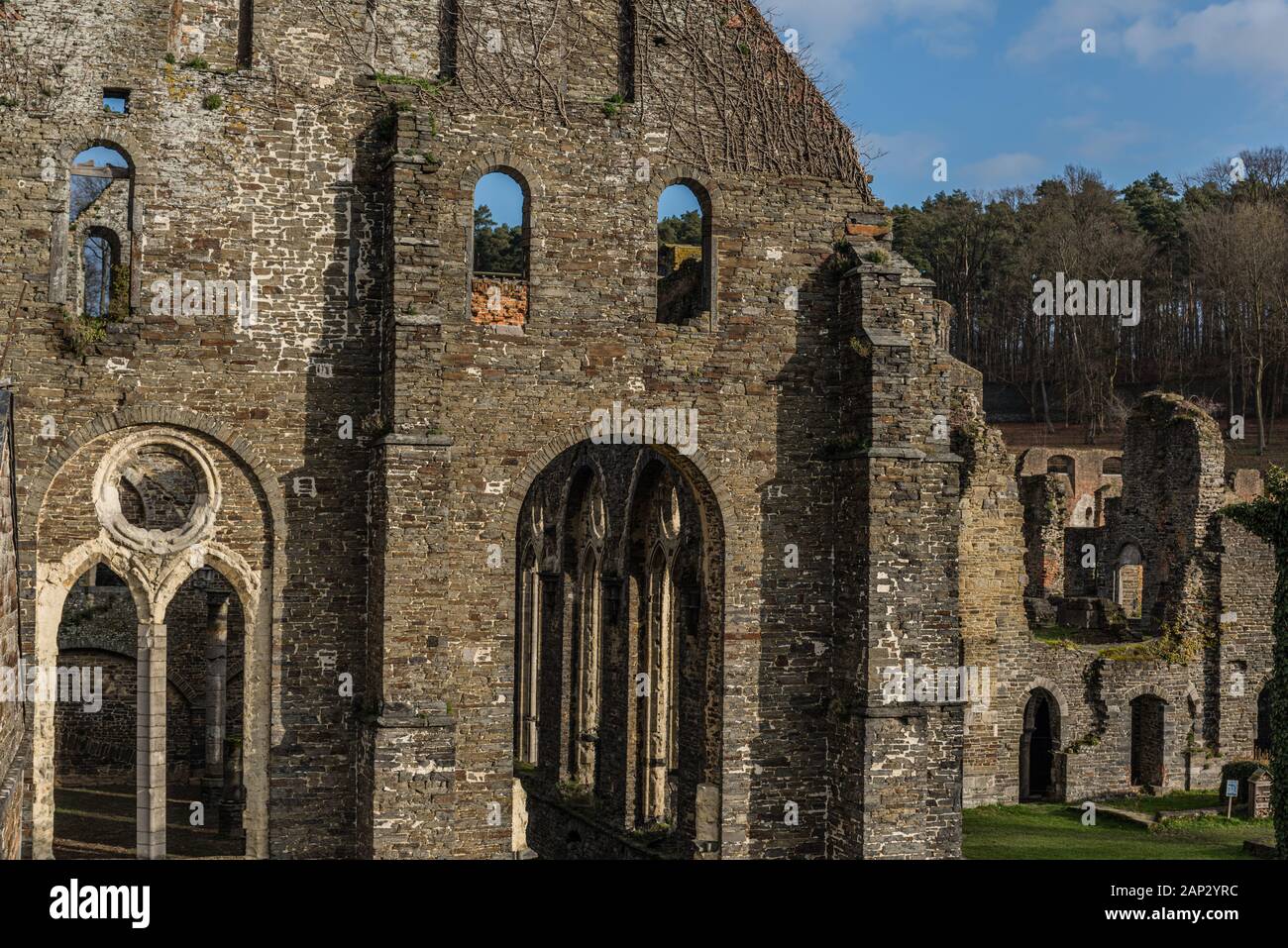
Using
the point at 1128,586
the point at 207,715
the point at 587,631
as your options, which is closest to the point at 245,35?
the point at 207,715

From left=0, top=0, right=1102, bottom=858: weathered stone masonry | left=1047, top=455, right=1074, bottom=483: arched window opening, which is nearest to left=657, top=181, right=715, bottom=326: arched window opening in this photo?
left=0, top=0, right=1102, bottom=858: weathered stone masonry

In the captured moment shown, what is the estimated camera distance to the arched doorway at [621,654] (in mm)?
16969

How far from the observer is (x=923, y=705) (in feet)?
52.7

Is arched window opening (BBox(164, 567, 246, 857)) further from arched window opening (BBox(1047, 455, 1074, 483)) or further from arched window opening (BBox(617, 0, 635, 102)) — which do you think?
arched window opening (BBox(1047, 455, 1074, 483))

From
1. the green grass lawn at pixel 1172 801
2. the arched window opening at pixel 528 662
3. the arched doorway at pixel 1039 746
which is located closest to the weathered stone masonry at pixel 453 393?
the arched window opening at pixel 528 662

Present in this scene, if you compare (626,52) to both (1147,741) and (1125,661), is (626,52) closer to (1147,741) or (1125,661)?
(1125,661)

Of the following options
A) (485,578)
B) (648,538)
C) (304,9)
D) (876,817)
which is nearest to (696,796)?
(876,817)

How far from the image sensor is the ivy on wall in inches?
727

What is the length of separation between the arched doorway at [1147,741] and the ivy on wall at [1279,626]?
8805 millimetres

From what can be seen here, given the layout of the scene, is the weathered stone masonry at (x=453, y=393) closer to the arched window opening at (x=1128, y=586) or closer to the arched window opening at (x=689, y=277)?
the arched window opening at (x=689, y=277)

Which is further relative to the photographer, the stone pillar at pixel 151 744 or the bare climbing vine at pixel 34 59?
the stone pillar at pixel 151 744

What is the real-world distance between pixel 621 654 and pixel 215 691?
20.7 feet

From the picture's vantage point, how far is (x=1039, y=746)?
1099 inches
